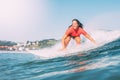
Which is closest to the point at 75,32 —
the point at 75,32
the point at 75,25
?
the point at 75,32

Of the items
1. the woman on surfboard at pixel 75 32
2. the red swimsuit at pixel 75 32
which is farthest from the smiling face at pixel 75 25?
the red swimsuit at pixel 75 32

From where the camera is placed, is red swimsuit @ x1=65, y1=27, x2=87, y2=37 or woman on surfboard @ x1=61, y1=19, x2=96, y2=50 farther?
red swimsuit @ x1=65, y1=27, x2=87, y2=37

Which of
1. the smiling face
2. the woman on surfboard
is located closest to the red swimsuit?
the woman on surfboard

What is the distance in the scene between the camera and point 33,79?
7941mm

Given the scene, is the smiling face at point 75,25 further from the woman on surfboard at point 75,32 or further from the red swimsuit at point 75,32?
the red swimsuit at point 75,32

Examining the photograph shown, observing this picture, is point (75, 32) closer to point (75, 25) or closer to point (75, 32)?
point (75, 32)

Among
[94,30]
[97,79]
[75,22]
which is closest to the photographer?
[97,79]

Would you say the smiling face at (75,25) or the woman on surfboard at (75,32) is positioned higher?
the smiling face at (75,25)

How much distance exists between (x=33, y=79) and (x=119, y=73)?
2456 mm

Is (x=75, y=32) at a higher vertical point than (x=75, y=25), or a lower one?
lower

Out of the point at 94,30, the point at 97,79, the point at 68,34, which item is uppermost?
the point at 94,30

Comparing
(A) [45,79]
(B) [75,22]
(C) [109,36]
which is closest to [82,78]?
(A) [45,79]

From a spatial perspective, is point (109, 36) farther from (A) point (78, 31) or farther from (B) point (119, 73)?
(B) point (119, 73)

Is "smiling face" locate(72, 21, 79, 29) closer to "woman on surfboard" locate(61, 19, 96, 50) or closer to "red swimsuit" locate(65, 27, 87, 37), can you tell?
"woman on surfboard" locate(61, 19, 96, 50)
